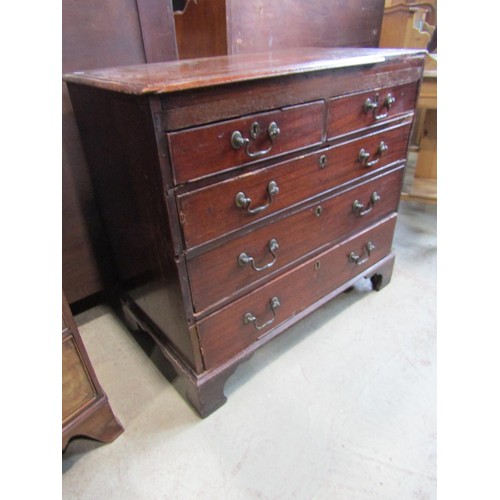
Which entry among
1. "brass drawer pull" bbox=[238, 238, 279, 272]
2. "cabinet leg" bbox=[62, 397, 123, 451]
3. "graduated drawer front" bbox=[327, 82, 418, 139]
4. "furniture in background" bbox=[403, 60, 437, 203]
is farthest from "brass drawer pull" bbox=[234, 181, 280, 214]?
"furniture in background" bbox=[403, 60, 437, 203]

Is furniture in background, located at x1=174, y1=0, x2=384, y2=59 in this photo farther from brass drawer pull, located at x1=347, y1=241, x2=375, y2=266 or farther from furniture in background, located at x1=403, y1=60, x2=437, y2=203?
brass drawer pull, located at x1=347, y1=241, x2=375, y2=266

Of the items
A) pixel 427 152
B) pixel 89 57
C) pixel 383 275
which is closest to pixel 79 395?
pixel 89 57

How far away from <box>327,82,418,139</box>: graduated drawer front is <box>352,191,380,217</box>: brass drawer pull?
25 centimetres

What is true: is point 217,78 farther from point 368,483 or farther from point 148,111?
point 368,483

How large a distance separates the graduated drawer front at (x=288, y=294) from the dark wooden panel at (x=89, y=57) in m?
0.64

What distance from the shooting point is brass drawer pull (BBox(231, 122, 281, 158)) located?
2.59ft

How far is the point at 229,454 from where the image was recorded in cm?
101

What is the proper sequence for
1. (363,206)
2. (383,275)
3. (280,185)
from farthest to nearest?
(383,275), (363,206), (280,185)

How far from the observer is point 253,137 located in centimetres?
83

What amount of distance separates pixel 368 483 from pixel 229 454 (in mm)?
361

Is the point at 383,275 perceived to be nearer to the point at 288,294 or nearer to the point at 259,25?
the point at 288,294

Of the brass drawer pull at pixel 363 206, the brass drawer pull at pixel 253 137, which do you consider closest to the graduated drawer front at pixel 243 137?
the brass drawer pull at pixel 253 137

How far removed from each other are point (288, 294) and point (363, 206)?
1.31 feet

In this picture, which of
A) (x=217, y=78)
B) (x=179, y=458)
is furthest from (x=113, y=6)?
(x=179, y=458)
